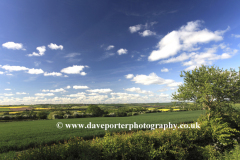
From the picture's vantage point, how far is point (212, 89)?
11.4 m

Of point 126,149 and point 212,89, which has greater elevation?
point 212,89

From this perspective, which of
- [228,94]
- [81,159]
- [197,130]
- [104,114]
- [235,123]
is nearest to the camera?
[81,159]

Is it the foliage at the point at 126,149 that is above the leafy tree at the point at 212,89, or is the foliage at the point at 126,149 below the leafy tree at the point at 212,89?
below

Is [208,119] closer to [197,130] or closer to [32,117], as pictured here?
[197,130]

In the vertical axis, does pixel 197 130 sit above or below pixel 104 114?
above

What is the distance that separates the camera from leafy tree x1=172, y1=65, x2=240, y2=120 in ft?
38.4

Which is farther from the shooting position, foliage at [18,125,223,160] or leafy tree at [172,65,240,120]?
leafy tree at [172,65,240,120]

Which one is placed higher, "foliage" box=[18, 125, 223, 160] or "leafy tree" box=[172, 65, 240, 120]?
"leafy tree" box=[172, 65, 240, 120]

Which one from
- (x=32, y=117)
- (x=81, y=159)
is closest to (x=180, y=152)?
(x=81, y=159)

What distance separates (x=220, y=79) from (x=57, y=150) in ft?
51.6

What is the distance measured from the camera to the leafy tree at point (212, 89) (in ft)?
38.4

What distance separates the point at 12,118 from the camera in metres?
42.6

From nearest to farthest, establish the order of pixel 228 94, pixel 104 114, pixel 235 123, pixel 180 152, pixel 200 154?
pixel 180 152, pixel 200 154, pixel 228 94, pixel 235 123, pixel 104 114

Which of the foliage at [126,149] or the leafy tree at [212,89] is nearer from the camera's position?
the foliage at [126,149]
